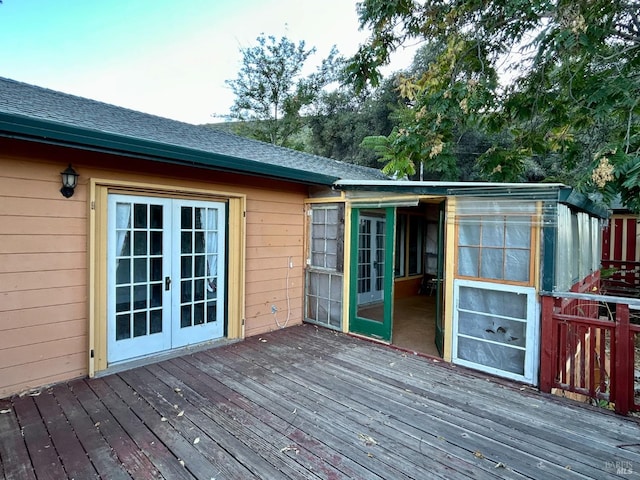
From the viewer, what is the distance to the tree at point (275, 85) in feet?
53.4

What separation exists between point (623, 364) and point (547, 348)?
531 millimetres

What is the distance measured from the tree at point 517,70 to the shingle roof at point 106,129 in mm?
1812

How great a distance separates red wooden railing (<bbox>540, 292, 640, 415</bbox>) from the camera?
8.82 ft

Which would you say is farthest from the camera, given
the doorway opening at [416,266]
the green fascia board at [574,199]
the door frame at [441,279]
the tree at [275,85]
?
the tree at [275,85]

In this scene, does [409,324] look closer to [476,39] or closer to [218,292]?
[218,292]

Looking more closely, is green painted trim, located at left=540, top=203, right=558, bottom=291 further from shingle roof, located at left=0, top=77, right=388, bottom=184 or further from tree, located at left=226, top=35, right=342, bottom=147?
tree, located at left=226, top=35, right=342, bottom=147

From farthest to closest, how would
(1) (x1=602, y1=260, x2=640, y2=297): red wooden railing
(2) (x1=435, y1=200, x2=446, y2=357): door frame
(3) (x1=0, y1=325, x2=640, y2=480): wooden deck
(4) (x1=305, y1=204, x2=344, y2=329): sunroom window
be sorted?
(1) (x1=602, y1=260, x2=640, y2=297): red wooden railing → (4) (x1=305, y1=204, x2=344, y2=329): sunroom window → (2) (x1=435, y1=200, x2=446, y2=357): door frame → (3) (x1=0, y1=325, x2=640, y2=480): wooden deck

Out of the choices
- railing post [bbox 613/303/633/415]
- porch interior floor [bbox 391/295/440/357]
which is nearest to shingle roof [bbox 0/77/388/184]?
porch interior floor [bbox 391/295/440/357]

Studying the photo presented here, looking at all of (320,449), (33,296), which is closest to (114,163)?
A: (33,296)

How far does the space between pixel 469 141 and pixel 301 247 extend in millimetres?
9199

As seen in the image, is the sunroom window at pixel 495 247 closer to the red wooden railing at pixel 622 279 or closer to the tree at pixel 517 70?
the tree at pixel 517 70

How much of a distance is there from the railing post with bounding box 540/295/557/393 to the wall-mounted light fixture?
180 inches

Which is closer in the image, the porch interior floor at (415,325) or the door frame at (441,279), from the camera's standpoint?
the door frame at (441,279)

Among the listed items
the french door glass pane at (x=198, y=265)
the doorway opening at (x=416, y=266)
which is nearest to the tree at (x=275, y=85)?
the doorway opening at (x=416, y=266)
